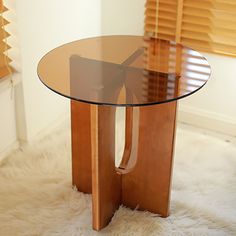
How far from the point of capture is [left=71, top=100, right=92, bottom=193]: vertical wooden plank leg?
1.80 metres

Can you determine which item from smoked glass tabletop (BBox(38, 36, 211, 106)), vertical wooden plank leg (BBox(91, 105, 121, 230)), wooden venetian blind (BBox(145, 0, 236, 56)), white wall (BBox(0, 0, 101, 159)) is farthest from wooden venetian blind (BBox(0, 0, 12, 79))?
wooden venetian blind (BBox(145, 0, 236, 56))

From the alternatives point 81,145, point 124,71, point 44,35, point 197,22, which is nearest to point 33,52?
point 44,35

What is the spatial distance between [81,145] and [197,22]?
85 cm

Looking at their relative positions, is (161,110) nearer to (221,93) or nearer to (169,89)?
(169,89)

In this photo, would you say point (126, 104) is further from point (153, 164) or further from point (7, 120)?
point (7, 120)

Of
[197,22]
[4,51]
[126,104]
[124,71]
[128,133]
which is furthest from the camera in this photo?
[197,22]

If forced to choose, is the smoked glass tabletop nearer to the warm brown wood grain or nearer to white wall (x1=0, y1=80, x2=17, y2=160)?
the warm brown wood grain

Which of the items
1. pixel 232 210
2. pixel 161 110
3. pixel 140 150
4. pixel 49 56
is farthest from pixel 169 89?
pixel 232 210

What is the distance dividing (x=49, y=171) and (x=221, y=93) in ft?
2.98

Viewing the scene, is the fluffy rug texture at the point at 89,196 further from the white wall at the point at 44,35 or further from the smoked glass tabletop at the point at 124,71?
the smoked glass tabletop at the point at 124,71

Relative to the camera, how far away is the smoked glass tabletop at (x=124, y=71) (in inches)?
59.1

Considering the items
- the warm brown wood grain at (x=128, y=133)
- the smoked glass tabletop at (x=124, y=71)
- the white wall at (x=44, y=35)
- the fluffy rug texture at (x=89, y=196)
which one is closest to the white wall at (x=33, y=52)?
the white wall at (x=44, y=35)

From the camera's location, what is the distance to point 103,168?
1679 millimetres

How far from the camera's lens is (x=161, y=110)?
1678mm
